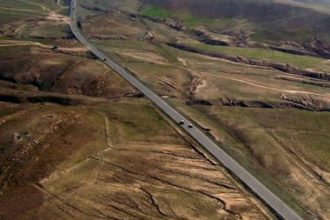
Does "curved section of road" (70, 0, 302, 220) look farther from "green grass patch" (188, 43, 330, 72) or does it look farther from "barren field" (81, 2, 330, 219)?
"green grass patch" (188, 43, 330, 72)

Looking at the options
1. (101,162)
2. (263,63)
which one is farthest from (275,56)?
(101,162)

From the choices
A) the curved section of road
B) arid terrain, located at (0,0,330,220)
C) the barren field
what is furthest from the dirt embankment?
the curved section of road

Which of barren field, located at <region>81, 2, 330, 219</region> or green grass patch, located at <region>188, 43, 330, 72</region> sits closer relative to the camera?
barren field, located at <region>81, 2, 330, 219</region>

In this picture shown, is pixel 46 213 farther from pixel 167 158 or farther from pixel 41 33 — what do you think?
pixel 41 33

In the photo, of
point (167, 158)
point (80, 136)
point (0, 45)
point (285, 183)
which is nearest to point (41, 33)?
point (0, 45)

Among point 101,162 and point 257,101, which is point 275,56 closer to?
point 257,101

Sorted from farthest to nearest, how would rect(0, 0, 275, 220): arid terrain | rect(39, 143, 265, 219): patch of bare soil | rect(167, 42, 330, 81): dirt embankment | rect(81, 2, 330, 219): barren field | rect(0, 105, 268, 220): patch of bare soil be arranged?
rect(167, 42, 330, 81): dirt embankment → rect(81, 2, 330, 219): barren field → rect(0, 0, 275, 220): arid terrain → rect(0, 105, 268, 220): patch of bare soil → rect(39, 143, 265, 219): patch of bare soil

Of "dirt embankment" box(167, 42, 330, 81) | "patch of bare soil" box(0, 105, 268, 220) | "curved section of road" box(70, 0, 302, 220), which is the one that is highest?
"dirt embankment" box(167, 42, 330, 81)

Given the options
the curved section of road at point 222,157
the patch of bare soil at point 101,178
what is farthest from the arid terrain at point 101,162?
the curved section of road at point 222,157

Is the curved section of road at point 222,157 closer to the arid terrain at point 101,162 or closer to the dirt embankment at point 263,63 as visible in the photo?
the arid terrain at point 101,162
